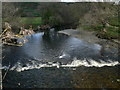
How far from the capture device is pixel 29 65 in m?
18.6

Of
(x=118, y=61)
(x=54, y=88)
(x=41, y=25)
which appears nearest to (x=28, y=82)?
(x=54, y=88)

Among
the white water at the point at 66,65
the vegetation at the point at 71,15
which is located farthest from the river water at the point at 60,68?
the vegetation at the point at 71,15

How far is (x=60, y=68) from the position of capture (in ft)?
57.8

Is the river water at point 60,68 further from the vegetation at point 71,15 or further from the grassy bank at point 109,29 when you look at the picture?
the vegetation at point 71,15

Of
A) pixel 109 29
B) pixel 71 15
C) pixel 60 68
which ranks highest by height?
pixel 71 15

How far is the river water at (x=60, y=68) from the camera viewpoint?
14281mm

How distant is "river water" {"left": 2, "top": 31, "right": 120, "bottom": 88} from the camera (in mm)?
14281

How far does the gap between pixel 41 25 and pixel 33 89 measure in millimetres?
39733

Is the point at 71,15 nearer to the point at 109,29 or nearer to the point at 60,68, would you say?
the point at 109,29

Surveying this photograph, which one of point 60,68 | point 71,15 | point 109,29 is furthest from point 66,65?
point 71,15

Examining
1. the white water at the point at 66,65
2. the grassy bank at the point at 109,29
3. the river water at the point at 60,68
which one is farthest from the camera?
the grassy bank at the point at 109,29

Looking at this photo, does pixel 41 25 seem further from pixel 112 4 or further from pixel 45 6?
pixel 112 4

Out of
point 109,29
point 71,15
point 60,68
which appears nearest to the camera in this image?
point 60,68

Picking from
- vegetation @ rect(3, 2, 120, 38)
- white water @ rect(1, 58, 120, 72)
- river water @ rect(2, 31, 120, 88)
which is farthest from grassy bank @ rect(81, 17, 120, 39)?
white water @ rect(1, 58, 120, 72)
